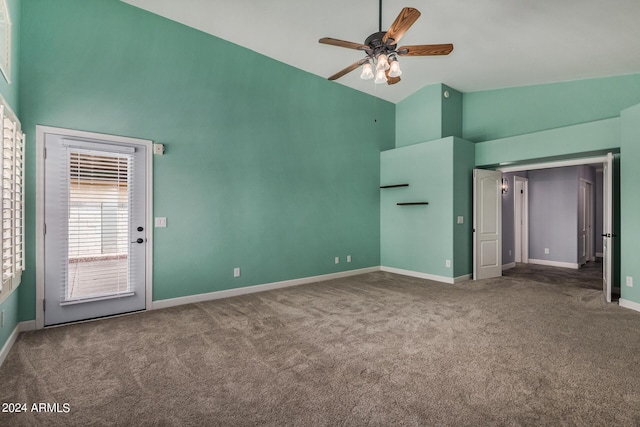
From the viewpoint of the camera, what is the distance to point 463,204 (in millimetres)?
5621

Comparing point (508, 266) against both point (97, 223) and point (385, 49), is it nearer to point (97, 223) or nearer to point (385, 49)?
point (385, 49)

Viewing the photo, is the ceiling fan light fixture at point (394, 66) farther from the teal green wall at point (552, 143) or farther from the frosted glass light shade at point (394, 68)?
the teal green wall at point (552, 143)

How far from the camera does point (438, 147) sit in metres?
5.60

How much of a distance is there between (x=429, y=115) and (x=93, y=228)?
5.91 m

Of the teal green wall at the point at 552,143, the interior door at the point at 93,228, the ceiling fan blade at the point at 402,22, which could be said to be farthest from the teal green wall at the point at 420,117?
the interior door at the point at 93,228

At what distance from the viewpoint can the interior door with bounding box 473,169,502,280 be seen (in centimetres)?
564

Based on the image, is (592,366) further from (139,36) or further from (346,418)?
(139,36)

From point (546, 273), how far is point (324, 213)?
4862 millimetres

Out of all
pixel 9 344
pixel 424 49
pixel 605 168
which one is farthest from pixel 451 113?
pixel 9 344

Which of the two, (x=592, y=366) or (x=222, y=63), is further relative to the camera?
(x=222, y=63)

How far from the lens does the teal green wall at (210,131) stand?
11.0 feet

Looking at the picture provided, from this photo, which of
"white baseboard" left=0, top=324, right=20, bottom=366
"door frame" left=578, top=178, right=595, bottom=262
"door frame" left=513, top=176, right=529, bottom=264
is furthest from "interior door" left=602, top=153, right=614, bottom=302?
"white baseboard" left=0, top=324, right=20, bottom=366

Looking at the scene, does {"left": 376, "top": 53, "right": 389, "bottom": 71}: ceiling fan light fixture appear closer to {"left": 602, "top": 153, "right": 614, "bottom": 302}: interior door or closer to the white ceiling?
the white ceiling

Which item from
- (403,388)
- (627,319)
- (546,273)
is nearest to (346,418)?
(403,388)
